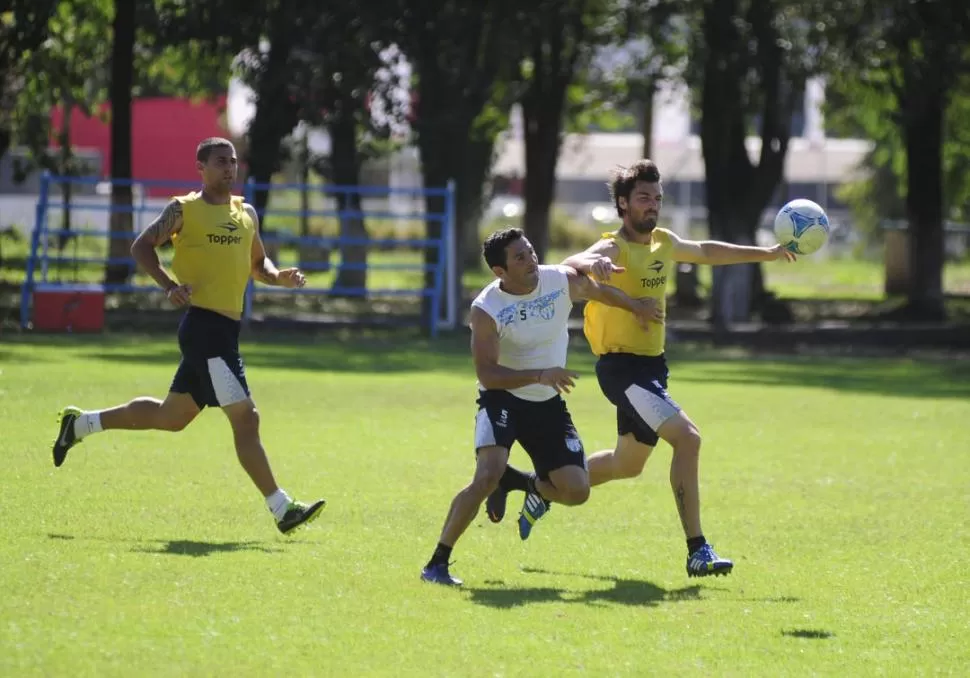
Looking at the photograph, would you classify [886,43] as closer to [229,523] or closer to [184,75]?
[184,75]

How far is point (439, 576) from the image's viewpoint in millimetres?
8492

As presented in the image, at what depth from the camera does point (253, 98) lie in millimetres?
30016

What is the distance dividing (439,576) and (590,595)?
2.29ft

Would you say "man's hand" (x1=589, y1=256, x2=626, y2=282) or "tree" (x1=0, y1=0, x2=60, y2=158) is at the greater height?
"tree" (x1=0, y1=0, x2=60, y2=158)

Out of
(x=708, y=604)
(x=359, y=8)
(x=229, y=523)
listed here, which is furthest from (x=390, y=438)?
(x=359, y=8)

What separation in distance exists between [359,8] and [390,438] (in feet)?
49.7

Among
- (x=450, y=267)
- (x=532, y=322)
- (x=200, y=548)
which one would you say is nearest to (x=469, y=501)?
(x=532, y=322)

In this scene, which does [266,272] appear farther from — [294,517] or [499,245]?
[499,245]

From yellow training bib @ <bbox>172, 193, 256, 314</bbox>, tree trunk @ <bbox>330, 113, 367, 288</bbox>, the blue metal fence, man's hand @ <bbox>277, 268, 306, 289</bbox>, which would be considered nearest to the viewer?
yellow training bib @ <bbox>172, 193, 256, 314</bbox>

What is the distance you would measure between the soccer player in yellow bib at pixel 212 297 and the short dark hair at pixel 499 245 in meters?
1.92

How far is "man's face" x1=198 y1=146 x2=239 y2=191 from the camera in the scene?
988cm

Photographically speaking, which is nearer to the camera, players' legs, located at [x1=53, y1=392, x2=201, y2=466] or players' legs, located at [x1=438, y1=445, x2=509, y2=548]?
players' legs, located at [x1=438, y1=445, x2=509, y2=548]

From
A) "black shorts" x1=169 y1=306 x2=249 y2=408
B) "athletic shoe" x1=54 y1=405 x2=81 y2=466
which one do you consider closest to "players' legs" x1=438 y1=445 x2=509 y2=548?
"black shorts" x1=169 y1=306 x2=249 y2=408

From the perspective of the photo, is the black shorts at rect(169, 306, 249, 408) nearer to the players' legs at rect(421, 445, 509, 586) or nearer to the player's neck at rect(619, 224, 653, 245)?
the players' legs at rect(421, 445, 509, 586)
